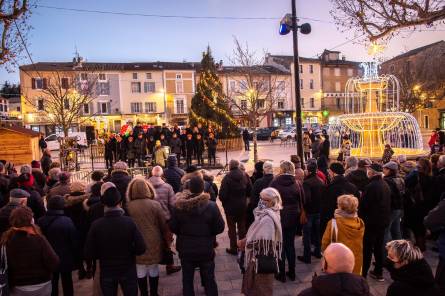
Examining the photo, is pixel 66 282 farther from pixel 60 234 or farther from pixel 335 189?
pixel 335 189

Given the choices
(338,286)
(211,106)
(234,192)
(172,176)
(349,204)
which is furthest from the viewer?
(211,106)

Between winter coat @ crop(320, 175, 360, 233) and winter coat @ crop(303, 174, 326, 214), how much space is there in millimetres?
115

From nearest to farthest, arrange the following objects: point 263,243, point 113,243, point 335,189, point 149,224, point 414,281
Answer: point 414,281 → point 113,243 → point 263,243 → point 149,224 → point 335,189

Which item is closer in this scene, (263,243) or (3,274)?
(3,274)

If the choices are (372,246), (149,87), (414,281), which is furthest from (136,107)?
(414,281)

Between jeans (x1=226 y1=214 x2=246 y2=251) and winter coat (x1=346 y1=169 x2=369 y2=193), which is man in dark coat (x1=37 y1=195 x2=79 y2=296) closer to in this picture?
jeans (x1=226 y1=214 x2=246 y2=251)

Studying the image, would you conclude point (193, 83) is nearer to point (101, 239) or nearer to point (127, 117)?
point (127, 117)

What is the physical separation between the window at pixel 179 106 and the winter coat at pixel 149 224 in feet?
168

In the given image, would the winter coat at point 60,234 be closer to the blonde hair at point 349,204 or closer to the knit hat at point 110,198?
the knit hat at point 110,198

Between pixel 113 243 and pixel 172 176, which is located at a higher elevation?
pixel 172 176

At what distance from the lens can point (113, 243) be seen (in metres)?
4.11

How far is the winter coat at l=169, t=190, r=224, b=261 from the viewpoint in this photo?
4367 millimetres

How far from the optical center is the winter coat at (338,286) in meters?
2.52

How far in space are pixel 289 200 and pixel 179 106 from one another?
51.2m
